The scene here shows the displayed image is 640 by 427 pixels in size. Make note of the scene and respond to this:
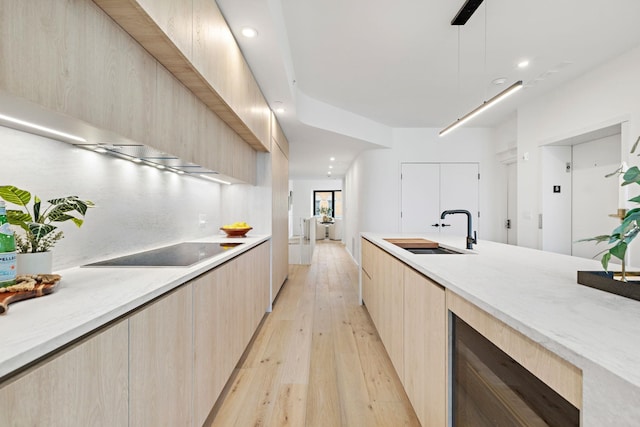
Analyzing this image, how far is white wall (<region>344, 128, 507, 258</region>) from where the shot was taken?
202 inches

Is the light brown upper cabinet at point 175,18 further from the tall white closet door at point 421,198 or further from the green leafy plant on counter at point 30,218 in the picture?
the tall white closet door at point 421,198

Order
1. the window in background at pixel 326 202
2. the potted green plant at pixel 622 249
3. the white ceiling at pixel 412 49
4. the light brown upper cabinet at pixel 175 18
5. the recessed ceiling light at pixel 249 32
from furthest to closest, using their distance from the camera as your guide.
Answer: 1. the window in background at pixel 326 202
2. the white ceiling at pixel 412 49
3. the recessed ceiling light at pixel 249 32
4. the light brown upper cabinet at pixel 175 18
5. the potted green plant at pixel 622 249

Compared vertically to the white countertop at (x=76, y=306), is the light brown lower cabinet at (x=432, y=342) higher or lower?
lower

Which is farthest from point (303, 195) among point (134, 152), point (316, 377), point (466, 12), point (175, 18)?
point (175, 18)

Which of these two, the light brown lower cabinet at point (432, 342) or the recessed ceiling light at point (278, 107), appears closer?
the light brown lower cabinet at point (432, 342)

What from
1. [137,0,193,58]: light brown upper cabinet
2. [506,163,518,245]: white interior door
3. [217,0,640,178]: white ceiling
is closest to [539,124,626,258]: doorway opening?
[217,0,640,178]: white ceiling

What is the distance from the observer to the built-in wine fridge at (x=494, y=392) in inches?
25.0

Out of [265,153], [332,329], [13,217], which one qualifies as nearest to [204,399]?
[13,217]

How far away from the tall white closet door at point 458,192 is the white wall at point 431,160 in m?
0.12

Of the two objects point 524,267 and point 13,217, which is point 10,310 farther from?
point 524,267

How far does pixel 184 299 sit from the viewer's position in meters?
1.17

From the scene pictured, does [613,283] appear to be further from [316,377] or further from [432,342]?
[316,377]

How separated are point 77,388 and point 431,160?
551cm

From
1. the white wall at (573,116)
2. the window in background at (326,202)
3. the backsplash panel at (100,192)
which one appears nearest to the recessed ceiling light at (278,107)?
the backsplash panel at (100,192)
